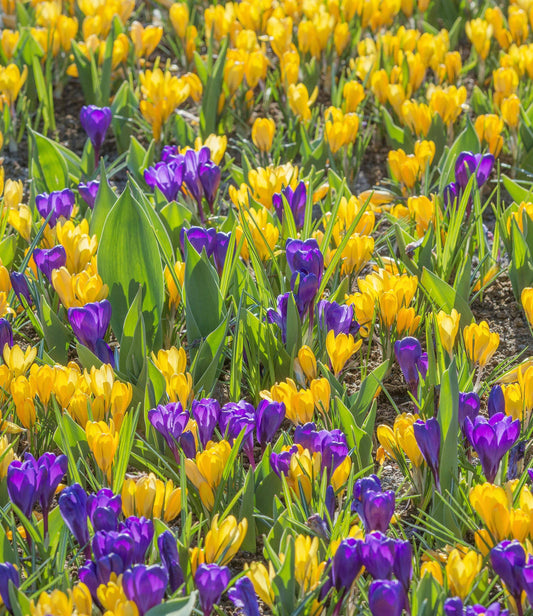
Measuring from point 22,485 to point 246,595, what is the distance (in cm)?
48

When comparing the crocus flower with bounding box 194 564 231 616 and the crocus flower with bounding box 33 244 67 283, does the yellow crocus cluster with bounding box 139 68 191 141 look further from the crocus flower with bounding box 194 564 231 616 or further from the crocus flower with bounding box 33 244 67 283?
the crocus flower with bounding box 194 564 231 616

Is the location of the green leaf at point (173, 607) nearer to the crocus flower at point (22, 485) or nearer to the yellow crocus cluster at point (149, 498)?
the yellow crocus cluster at point (149, 498)

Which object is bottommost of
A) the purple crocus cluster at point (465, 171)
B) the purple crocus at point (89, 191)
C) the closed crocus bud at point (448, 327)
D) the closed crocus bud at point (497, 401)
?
the closed crocus bud at point (497, 401)

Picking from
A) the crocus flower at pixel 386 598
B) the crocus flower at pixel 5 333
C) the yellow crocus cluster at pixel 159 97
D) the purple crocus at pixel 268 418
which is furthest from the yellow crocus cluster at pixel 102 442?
the yellow crocus cluster at pixel 159 97

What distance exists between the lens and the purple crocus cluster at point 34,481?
158cm

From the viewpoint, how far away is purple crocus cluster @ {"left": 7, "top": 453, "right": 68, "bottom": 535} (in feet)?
5.19

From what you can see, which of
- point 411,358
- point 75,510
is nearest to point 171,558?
point 75,510

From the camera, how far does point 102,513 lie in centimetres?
149

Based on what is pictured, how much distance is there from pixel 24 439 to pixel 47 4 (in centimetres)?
262

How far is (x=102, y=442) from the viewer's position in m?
1.66

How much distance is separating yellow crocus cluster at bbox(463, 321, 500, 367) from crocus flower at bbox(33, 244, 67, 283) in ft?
3.43

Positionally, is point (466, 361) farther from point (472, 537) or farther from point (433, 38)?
point (433, 38)

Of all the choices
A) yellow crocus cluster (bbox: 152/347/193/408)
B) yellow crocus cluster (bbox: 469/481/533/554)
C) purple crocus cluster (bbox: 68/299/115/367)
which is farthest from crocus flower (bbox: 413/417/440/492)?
purple crocus cluster (bbox: 68/299/115/367)

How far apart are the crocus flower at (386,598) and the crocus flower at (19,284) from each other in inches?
49.2
